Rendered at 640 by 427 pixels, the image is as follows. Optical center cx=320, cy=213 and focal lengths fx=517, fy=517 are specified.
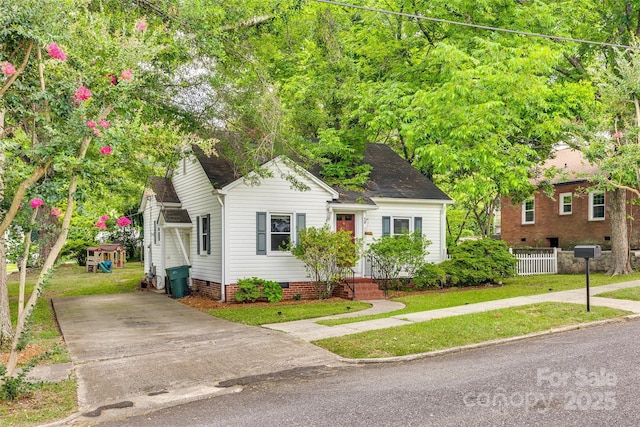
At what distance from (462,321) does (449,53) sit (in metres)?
7.04

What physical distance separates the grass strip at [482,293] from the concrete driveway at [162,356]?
2.37m

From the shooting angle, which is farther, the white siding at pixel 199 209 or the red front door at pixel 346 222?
the red front door at pixel 346 222

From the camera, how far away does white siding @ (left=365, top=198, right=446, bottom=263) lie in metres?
18.7

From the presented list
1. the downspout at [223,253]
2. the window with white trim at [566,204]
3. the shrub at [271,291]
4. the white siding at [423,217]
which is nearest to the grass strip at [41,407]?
the downspout at [223,253]

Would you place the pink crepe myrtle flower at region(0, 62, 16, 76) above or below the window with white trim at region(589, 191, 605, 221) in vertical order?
above

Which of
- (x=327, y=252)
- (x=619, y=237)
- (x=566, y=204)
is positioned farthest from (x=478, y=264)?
(x=566, y=204)

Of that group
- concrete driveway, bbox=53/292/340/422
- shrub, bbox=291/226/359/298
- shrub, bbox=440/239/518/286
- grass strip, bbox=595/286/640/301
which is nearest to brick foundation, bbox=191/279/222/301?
concrete driveway, bbox=53/292/340/422

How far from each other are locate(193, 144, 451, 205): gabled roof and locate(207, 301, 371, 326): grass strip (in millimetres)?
4016

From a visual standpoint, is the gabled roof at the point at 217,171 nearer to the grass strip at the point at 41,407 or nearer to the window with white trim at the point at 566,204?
the grass strip at the point at 41,407

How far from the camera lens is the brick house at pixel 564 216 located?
86.2 feet

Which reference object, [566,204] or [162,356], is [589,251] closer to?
[162,356]

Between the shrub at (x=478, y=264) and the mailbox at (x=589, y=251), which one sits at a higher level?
the mailbox at (x=589, y=251)

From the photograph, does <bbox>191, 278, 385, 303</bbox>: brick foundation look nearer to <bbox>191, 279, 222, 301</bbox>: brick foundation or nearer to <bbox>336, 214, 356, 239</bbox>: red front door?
<bbox>191, 279, 222, 301</bbox>: brick foundation

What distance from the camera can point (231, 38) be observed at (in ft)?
40.2
